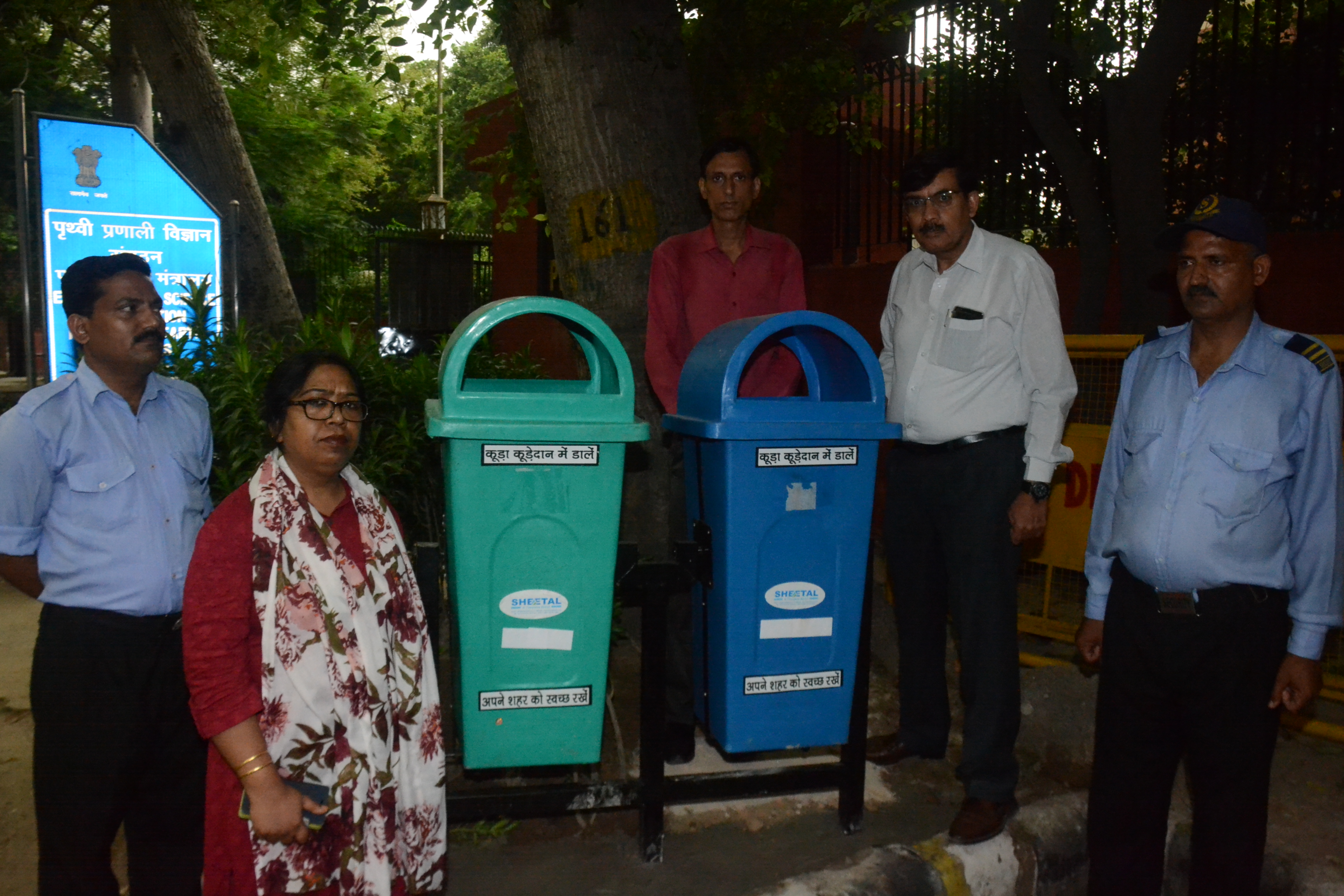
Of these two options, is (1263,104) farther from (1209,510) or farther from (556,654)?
(556,654)

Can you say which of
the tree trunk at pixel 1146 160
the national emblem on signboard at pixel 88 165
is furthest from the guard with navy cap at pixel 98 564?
the national emblem on signboard at pixel 88 165

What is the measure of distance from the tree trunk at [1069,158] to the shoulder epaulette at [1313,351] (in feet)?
11.9

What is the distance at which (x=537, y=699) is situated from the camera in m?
2.90

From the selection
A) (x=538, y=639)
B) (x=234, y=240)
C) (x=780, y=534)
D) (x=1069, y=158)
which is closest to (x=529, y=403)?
(x=538, y=639)

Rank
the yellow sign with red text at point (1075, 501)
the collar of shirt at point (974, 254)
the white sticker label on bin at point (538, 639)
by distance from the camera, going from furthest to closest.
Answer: the yellow sign with red text at point (1075, 501) → the collar of shirt at point (974, 254) → the white sticker label on bin at point (538, 639)

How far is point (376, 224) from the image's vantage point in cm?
3725

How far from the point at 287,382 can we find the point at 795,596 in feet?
5.08

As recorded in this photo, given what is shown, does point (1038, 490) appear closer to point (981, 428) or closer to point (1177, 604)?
point (981, 428)

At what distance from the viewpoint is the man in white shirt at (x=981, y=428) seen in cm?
311

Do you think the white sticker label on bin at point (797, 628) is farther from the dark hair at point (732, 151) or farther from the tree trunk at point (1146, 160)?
the tree trunk at point (1146, 160)

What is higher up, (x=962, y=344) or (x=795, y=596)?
(x=962, y=344)

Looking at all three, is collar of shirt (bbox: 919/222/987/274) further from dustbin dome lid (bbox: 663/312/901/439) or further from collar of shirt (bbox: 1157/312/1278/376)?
collar of shirt (bbox: 1157/312/1278/376)

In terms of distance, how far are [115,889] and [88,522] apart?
0.90m

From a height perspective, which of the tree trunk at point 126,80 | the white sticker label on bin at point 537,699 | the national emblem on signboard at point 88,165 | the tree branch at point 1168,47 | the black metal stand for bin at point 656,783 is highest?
the tree trunk at point 126,80
